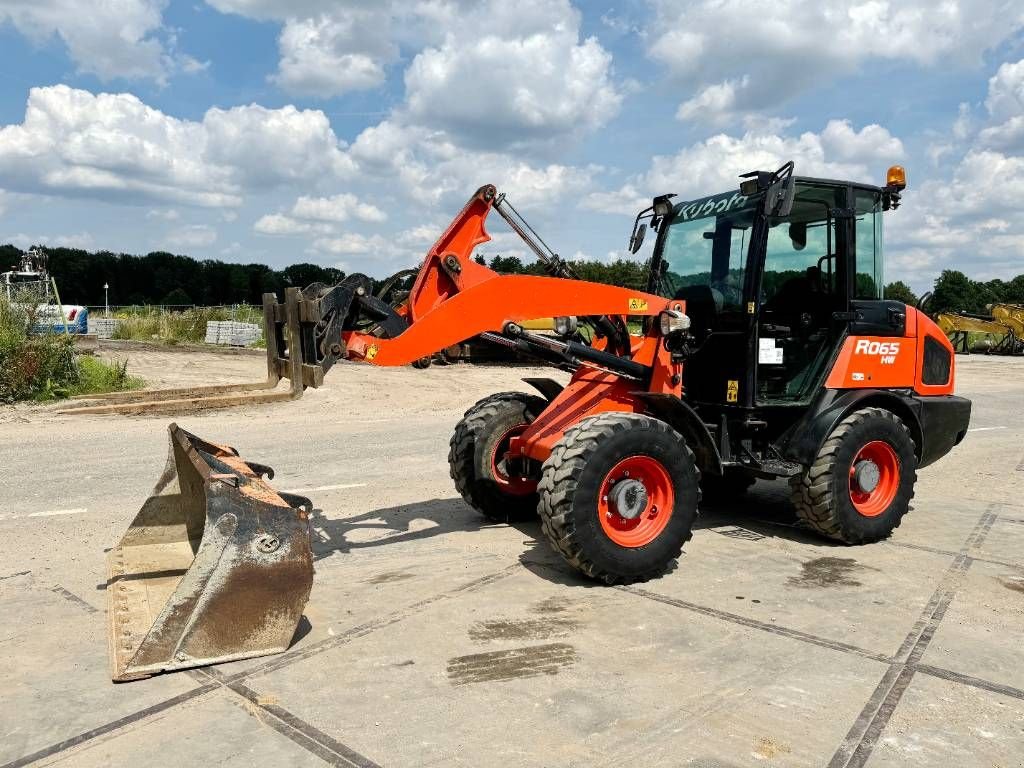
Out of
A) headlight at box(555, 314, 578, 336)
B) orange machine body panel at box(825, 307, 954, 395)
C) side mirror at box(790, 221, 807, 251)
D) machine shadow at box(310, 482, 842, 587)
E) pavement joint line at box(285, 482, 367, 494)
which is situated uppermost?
side mirror at box(790, 221, 807, 251)

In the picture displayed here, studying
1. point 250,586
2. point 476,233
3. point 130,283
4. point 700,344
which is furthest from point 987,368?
point 130,283

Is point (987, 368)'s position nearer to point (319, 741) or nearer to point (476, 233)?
point (476, 233)

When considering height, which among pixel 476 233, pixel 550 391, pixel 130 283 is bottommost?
pixel 550 391

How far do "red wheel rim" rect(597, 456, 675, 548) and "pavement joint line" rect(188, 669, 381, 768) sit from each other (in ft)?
7.43

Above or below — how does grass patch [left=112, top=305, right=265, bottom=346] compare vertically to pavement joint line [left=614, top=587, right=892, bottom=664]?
above

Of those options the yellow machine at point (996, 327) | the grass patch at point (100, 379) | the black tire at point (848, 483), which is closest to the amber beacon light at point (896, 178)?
the black tire at point (848, 483)

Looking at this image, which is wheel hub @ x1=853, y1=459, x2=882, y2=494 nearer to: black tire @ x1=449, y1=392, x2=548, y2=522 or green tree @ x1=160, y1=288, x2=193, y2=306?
black tire @ x1=449, y1=392, x2=548, y2=522

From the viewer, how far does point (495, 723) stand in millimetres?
3387

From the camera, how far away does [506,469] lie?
6.54m

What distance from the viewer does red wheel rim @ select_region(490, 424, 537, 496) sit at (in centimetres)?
648

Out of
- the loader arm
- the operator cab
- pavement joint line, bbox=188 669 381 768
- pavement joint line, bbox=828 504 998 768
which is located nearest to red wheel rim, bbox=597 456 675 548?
the loader arm

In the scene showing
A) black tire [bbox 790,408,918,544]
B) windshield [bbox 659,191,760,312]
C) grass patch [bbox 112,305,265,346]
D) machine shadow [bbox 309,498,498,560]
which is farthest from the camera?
grass patch [bbox 112,305,265,346]

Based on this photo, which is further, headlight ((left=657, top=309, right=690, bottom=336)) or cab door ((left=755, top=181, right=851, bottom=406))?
cab door ((left=755, top=181, right=851, bottom=406))

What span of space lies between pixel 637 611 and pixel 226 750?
235 centimetres
